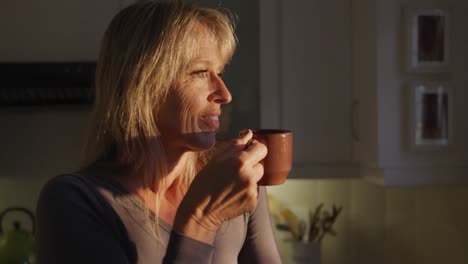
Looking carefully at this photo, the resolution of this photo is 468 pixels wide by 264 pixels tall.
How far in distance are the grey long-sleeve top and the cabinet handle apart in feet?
3.49

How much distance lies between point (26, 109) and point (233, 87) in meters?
0.84

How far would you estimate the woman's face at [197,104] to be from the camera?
2.99ft

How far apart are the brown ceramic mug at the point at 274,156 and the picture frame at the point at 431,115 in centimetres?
85

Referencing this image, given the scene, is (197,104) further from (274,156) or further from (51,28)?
(51,28)

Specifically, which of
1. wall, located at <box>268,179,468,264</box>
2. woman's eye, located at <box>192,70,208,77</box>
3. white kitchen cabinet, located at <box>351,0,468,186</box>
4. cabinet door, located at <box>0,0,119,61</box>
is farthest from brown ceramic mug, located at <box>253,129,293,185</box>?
cabinet door, located at <box>0,0,119,61</box>

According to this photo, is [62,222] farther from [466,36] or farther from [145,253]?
[466,36]

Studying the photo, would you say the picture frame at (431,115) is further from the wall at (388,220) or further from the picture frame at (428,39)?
the wall at (388,220)

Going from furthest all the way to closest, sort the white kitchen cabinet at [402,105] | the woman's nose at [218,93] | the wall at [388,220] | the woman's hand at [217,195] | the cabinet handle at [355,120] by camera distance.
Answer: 1. the cabinet handle at [355,120]
2. the wall at [388,220]
3. the white kitchen cabinet at [402,105]
4. the woman's nose at [218,93]
5. the woman's hand at [217,195]

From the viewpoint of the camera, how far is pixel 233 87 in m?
1.95

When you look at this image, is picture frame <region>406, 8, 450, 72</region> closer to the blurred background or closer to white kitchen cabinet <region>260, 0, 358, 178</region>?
the blurred background

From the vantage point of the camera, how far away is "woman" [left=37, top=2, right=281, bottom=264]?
2.64ft

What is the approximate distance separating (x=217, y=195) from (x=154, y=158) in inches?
7.6

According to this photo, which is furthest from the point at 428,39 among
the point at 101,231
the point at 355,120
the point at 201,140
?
the point at 101,231

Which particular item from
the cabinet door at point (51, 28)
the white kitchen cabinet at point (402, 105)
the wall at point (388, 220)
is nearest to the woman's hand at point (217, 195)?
the white kitchen cabinet at point (402, 105)
